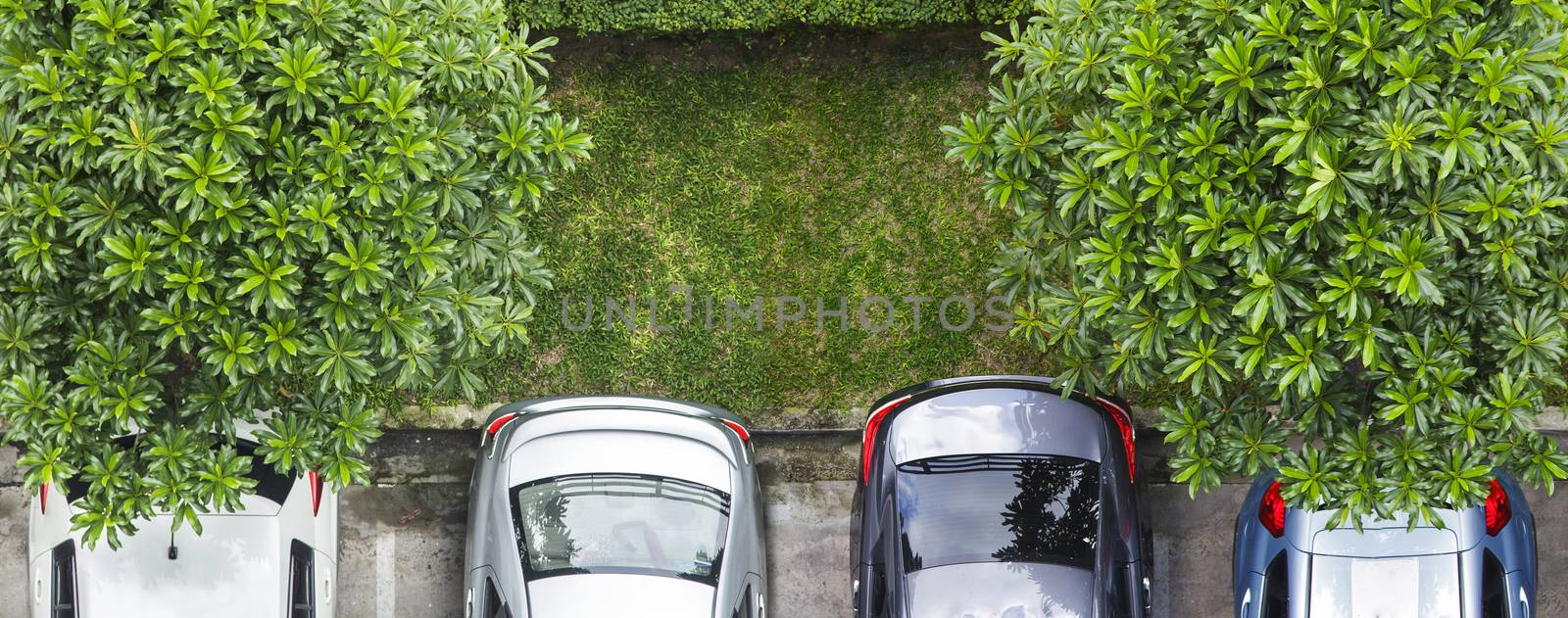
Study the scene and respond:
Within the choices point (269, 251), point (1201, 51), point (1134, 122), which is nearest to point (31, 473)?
point (269, 251)

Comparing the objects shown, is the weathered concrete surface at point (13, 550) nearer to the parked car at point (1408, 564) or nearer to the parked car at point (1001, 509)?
the parked car at point (1001, 509)

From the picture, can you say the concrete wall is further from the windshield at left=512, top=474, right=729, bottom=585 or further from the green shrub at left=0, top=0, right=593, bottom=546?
the green shrub at left=0, top=0, right=593, bottom=546

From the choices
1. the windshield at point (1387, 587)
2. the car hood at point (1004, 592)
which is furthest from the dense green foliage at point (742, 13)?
the windshield at point (1387, 587)

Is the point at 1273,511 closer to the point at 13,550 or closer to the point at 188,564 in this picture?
the point at 188,564

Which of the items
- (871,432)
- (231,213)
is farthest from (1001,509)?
(231,213)

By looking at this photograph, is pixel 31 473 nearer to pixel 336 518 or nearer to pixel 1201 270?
pixel 336 518

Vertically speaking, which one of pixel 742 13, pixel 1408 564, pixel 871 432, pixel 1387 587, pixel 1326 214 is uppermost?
pixel 742 13
